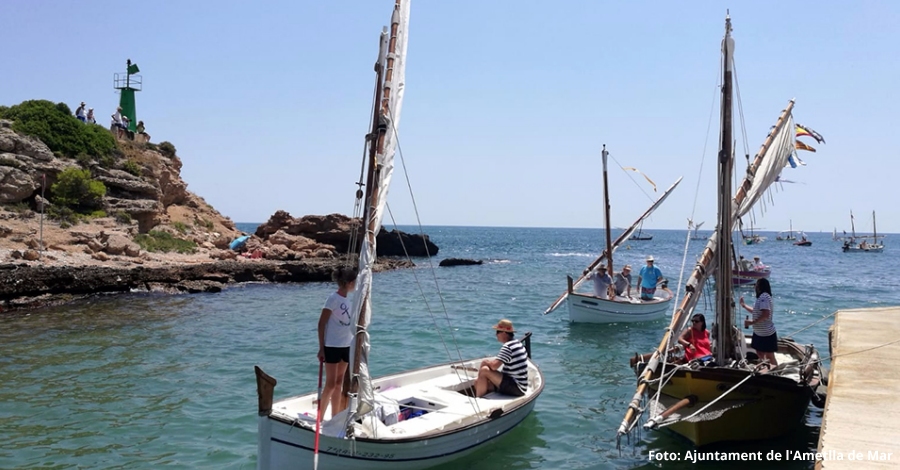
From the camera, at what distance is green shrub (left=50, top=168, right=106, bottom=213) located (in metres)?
33.8

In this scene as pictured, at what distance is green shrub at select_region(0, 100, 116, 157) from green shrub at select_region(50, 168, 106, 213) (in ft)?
9.43

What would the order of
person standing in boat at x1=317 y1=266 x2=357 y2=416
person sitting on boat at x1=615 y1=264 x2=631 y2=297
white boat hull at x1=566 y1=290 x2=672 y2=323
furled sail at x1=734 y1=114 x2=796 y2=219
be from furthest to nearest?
person sitting on boat at x1=615 y1=264 x2=631 y2=297 < white boat hull at x1=566 y1=290 x2=672 y2=323 < furled sail at x1=734 y1=114 x2=796 y2=219 < person standing in boat at x1=317 y1=266 x2=357 y2=416

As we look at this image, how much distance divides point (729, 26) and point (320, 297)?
2393 cm

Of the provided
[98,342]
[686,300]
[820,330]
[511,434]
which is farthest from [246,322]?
[820,330]

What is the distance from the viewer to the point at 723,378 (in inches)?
391

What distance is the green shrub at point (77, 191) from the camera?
33.8 metres

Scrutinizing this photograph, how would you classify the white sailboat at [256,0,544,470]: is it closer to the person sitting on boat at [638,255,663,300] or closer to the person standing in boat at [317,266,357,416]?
the person standing in boat at [317,266,357,416]

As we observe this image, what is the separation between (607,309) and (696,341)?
11.0m

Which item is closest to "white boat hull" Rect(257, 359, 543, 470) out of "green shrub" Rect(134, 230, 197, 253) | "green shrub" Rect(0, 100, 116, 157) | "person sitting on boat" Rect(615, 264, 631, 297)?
"person sitting on boat" Rect(615, 264, 631, 297)

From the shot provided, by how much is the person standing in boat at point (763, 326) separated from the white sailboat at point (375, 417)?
478 cm

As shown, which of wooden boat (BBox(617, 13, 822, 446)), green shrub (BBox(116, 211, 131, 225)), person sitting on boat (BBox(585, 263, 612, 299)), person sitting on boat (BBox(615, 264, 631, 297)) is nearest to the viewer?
wooden boat (BBox(617, 13, 822, 446))

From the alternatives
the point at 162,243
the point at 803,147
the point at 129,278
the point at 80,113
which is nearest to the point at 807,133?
the point at 803,147

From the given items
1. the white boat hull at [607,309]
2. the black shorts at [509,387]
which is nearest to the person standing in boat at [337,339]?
the black shorts at [509,387]

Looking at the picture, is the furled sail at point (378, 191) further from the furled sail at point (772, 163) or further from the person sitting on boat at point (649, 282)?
the person sitting on boat at point (649, 282)
